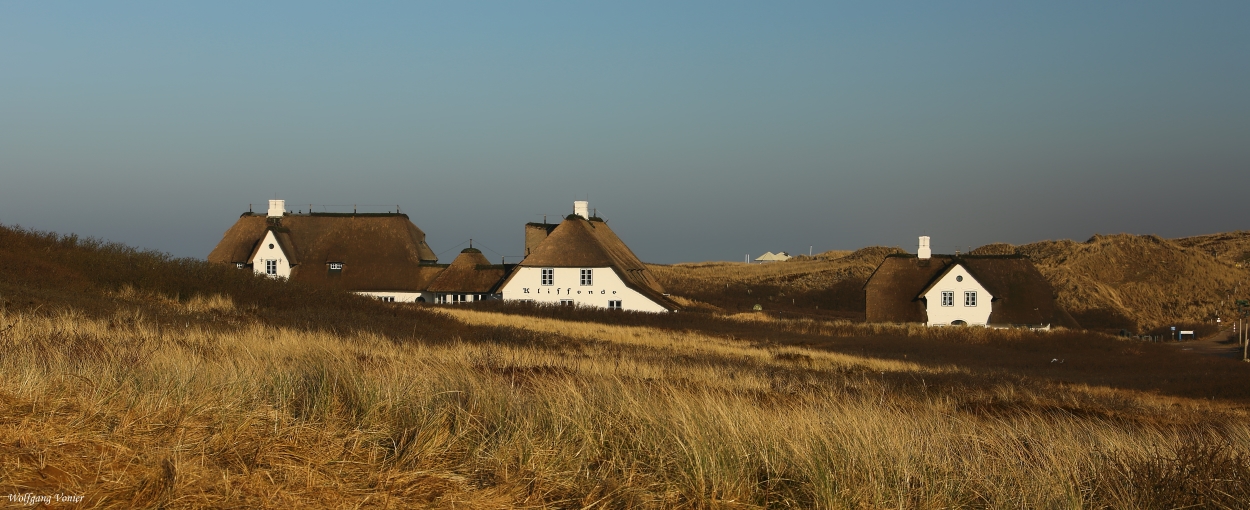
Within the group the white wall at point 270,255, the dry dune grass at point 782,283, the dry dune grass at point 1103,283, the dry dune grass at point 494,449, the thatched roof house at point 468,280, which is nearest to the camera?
the dry dune grass at point 494,449

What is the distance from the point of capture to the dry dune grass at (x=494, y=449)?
19.7 feet

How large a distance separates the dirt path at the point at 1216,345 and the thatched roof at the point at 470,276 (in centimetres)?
3510

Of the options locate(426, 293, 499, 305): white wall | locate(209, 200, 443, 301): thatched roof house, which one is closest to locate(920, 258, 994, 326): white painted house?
locate(426, 293, 499, 305): white wall

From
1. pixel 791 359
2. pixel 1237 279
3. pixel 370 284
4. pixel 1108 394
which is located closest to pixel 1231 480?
pixel 1108 394

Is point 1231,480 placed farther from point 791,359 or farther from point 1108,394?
point 791,359

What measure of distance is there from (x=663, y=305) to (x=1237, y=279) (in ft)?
162

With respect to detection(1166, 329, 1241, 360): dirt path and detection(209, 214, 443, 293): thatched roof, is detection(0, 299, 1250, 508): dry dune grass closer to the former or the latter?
detection(1166, 329, 1241, 360): dirt path

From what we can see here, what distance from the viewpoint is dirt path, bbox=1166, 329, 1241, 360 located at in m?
40.6

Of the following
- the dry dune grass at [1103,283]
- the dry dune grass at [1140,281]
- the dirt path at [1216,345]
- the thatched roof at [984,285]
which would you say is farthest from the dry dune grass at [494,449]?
the dry dune grass at [1140,281]

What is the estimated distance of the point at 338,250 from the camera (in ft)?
193

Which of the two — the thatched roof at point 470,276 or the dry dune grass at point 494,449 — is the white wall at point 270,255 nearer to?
the thatched roof at point 470,276

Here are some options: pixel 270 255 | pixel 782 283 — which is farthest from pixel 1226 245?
pixel 270 255

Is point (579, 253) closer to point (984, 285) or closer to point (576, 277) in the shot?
point (576, 277)

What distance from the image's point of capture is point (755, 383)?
14453 millimetres
